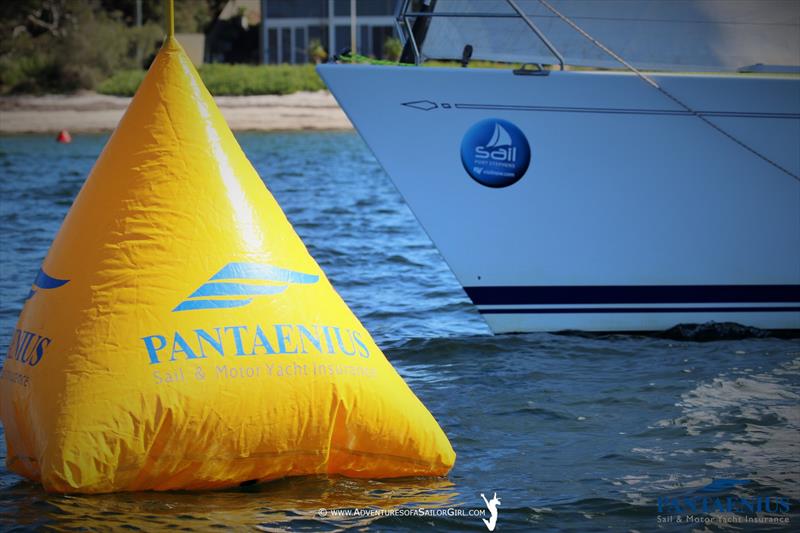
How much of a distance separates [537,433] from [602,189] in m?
2.08

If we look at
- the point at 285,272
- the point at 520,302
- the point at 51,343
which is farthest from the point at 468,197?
the point at 51,343

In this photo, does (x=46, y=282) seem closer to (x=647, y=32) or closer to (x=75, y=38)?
(x=647, y=32)

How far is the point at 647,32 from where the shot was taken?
7.74 m

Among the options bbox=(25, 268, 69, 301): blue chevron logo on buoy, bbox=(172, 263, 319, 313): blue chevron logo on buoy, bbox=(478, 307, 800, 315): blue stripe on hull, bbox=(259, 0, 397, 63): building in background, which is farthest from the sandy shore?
bbox=(172, 263, 319, 313): blue chevron logo on buoy

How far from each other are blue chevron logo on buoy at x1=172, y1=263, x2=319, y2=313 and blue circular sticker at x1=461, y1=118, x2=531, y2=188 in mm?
2757

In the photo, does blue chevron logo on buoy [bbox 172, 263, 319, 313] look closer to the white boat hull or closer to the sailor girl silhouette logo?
the sailor girl silhouette logo

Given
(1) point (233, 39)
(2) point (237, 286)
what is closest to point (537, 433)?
(2) point (237, 286)

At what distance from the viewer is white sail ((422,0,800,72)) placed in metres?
7.71

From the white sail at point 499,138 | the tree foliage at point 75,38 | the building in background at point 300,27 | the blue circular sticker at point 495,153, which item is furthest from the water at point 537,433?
the building in background at point 300,27

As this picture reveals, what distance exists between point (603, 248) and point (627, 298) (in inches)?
14.3

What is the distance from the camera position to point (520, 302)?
300 inches

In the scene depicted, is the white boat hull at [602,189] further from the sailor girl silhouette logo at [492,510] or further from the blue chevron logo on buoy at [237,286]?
the sailor girl silhouette logo at [492,510]

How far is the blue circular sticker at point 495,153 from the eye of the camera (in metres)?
7.30

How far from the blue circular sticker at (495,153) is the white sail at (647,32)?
0.70 meters
